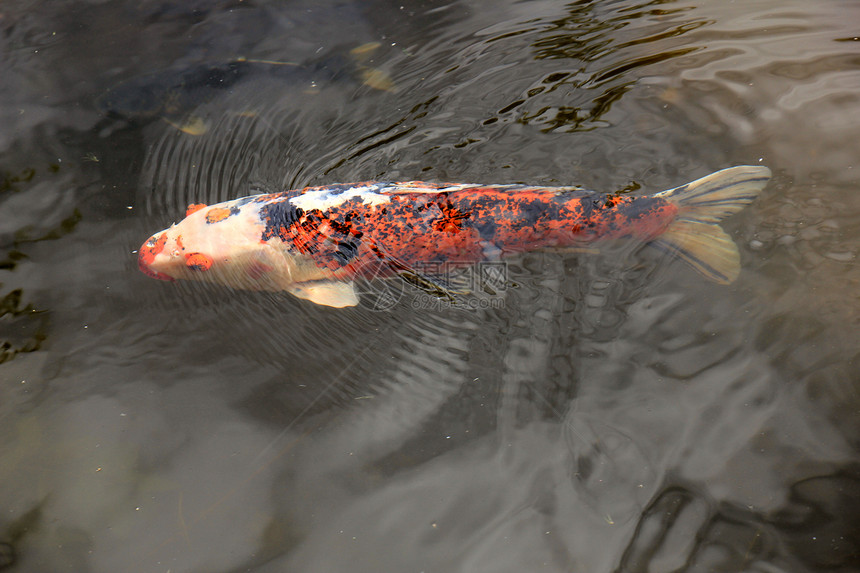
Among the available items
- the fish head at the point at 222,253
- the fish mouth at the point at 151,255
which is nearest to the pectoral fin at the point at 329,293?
the fish head at the point at 222,253

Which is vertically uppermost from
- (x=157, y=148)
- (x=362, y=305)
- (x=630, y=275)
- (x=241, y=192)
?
(x=157, y=148)

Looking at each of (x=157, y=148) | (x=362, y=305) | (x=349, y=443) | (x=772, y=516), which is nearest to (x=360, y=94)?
(x=157, y=148)

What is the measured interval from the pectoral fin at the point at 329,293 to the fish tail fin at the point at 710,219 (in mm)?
1936

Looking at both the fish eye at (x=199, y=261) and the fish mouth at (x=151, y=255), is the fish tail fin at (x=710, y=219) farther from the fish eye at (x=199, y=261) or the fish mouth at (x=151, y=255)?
the fish mouth at (x=151, y=255)

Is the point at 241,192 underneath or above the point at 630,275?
above

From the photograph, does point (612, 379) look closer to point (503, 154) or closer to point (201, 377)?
point (503, 154)

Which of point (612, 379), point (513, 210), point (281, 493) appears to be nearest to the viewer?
point (281, 493)

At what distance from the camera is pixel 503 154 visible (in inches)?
159

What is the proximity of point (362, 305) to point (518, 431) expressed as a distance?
1.26 metres

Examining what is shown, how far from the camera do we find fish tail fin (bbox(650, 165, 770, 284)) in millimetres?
3309

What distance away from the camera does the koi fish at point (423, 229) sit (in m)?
3.27

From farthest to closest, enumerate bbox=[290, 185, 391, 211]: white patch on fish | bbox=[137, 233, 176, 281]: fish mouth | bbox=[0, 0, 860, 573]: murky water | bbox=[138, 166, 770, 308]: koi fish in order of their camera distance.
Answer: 1. bbox=[137, 233, 176, 281]: fish mouth
2. bbox=[290, 185, 391, 211]: white patch on fish
3. bbox=[138, 166, 770, 308]: koi fish
4. bbox=[0, 0, 860, 573]: murky water

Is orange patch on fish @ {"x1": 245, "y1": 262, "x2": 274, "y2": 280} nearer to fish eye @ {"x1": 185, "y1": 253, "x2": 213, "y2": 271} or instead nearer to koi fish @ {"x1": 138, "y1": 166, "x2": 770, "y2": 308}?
koi fish @ {"x1": 138, "y1": 166, "x2": 770, "y2": 308}

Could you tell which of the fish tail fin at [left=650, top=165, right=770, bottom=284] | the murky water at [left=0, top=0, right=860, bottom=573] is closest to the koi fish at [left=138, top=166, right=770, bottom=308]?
the fish tail fin at [left=650, top=165, right=770, bottom=284]
